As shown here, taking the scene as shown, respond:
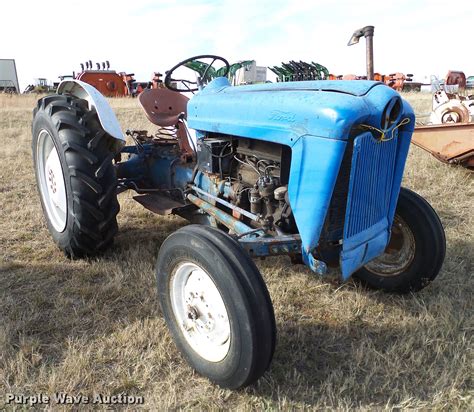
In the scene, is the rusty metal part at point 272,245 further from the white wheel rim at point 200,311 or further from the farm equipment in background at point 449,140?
the farm equipment in background at point 449,140

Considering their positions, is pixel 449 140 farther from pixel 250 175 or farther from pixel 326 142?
pixel 326 142

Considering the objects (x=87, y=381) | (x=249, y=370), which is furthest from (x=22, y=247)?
(x=249, y=370)

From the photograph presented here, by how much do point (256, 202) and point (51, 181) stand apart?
196cm

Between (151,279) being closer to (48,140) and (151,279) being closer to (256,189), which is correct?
(256,189)

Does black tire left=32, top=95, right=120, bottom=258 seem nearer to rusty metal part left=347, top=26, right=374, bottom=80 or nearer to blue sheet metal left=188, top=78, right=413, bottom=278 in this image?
blue sheet metal left=188, top=78, right=413, bottom=278

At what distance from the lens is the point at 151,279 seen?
2.94 meters

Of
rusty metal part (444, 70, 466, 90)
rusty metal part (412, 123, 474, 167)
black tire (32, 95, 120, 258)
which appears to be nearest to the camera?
black tire (32, 95, 120, 258)

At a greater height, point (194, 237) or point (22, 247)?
point (194, 237)

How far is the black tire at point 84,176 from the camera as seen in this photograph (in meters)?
2.84

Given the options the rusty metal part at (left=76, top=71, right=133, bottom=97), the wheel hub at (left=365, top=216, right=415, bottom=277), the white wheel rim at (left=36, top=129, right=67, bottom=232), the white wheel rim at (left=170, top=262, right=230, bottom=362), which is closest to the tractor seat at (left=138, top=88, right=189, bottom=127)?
the white wheel rim at (left=36, top=129, right=67, bottom=232)

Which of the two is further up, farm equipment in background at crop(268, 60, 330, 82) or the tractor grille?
farm equipment in background at crop(268, 60, 330, 82)

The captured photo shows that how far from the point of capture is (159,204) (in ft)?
10.7

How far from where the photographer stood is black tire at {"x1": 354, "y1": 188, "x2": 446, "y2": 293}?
2.58 m

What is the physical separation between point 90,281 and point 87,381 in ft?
3.41
